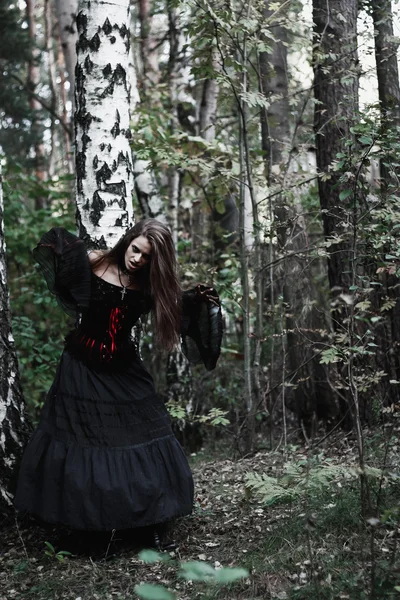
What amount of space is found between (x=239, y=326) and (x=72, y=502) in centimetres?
604

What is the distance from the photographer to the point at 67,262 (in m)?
3.58

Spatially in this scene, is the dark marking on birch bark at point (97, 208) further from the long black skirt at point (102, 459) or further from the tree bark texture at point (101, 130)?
the long black skirt at point (102, 459)

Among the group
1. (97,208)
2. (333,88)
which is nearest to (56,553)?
(97,208)

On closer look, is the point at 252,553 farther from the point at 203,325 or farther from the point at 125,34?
the point at 125,34

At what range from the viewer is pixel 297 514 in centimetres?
345

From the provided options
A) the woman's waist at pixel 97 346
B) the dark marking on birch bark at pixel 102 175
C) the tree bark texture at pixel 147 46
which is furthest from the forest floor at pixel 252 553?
the tree bark texture at pixel 147 46

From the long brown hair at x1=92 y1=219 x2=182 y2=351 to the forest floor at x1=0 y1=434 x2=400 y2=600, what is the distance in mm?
1118

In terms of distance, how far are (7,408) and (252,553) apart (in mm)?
1761

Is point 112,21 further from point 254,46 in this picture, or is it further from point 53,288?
point 53,288

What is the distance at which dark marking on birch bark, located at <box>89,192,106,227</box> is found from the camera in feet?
13.0

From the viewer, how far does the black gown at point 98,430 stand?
3430 millimetres

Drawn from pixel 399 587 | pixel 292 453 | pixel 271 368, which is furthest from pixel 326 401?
pixel 399 587

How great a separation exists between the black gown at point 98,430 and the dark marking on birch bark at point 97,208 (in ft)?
1.15

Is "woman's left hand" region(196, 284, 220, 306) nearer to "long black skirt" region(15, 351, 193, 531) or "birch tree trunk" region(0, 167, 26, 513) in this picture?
"long black skirt" region(15, 351, 193, 531)
